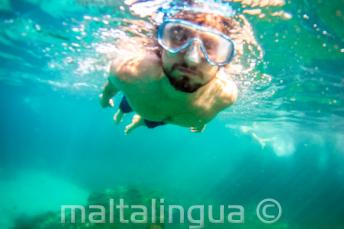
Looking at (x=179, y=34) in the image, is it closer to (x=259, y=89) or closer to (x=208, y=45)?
(x=208, y=45)

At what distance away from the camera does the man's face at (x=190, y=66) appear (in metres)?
3.54

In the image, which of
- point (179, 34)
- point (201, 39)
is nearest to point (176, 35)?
point (179, 34)

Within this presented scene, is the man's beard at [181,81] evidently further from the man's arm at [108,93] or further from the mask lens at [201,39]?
the man's arm at [108,93]

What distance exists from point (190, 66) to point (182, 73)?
0.15 metres

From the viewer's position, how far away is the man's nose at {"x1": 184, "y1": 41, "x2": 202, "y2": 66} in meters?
3.50

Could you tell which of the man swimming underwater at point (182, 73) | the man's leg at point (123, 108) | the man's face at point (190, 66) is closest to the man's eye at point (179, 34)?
the man swimming underwater at point (182, 73)

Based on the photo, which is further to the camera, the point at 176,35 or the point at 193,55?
the point at 176,35

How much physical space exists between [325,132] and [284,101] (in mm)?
14697

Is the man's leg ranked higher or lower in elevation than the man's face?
higher

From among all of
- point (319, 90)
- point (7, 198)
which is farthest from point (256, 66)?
point (7, 198)

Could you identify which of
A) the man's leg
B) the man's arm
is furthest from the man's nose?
the man's leg

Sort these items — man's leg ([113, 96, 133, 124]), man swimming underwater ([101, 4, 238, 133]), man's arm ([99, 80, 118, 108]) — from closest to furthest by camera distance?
1. man swimming underwater ([101, 4, 238, 133])
2. man's arm ([99, 80, 118, 108])
3. man's leg ([113, 96, 133, 124])

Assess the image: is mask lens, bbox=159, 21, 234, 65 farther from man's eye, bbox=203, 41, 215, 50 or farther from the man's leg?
the man's leg

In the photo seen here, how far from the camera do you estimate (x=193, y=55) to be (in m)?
3.50
